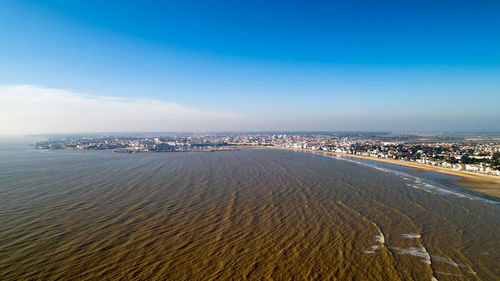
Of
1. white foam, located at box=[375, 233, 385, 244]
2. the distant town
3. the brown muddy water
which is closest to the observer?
the brown muddy water

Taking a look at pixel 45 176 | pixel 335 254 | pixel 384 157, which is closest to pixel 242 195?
pixel 335 254

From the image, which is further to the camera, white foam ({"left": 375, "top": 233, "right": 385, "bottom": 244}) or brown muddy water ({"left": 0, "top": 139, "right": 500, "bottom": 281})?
white foam ({"left": 375, "top": 233, "right": 385, "bottom": 244})

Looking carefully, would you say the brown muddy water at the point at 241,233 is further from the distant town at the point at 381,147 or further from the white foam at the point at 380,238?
the distant town at the point at 381,147

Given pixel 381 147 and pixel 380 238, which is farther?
pixel 381 147

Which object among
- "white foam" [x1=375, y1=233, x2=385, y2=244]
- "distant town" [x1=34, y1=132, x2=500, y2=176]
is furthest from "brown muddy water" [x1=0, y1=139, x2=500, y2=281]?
"distant town" [x1=34, y1=132, x2=500, y2=176]

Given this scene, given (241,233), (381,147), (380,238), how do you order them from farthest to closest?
(381,147) → (241,233) → (380,238)

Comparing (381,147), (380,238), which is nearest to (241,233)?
(380,238)

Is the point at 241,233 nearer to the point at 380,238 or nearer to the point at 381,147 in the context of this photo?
the point at 380,238

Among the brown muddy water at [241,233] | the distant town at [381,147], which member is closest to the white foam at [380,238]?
the brown muddy water at [241,233]

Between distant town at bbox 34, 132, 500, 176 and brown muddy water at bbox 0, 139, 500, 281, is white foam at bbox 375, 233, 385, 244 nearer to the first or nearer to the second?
brown muddy water at bbox 0, 139, 500, 281
